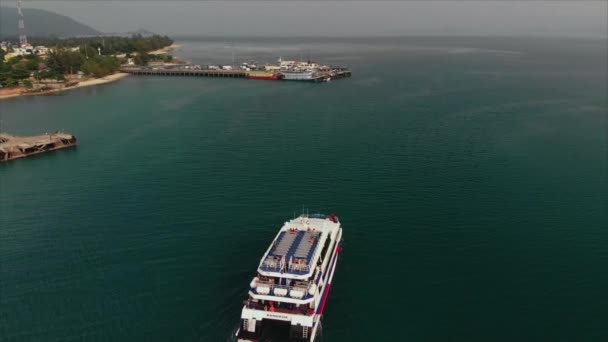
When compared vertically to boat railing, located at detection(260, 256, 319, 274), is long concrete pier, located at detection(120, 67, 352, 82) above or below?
above

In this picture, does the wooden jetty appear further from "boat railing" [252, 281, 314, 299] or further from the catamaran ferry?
"boat railing" [252, 281, 314, 299]

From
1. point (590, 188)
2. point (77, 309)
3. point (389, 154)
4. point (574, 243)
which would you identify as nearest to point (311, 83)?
point (389, 154)

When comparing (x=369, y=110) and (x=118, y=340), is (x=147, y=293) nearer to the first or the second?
(x=118, y=340)

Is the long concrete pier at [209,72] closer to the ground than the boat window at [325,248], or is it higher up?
higher up

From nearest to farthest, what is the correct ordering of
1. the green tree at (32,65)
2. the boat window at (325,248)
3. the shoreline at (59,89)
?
the boat window at (325,248)
the shoreline at (59,89)
the green tree at (32,65)

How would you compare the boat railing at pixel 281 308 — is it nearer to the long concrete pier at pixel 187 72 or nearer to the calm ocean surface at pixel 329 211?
the calm ocean surface at pixel 329 211

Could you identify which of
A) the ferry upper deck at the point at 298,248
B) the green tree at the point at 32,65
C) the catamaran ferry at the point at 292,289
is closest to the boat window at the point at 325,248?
the catamaran ferry at the point at 292,289

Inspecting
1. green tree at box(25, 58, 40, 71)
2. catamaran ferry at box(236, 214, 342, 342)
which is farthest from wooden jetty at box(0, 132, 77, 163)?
green tree at box(25, 58, 40, 71)

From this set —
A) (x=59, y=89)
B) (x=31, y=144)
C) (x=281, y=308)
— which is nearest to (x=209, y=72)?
(x=59, y=89)
